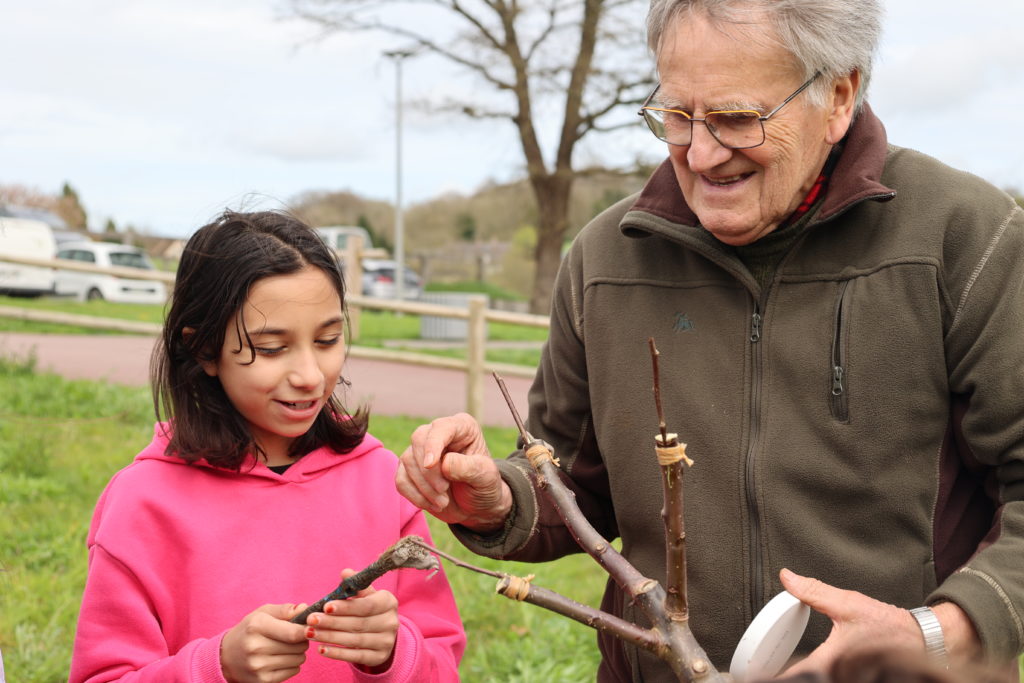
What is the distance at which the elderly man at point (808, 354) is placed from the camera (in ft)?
6.29

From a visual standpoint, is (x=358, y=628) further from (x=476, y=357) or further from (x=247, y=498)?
(x=476, y=357)

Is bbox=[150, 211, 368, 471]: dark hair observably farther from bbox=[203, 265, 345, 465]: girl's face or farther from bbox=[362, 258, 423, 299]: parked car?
bbox=[362, 258, 423, 299]: parked car

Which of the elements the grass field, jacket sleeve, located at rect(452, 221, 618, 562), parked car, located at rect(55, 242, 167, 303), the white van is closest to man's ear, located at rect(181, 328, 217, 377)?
jacket sleeve, located at rect(452, 221, 618, 562)

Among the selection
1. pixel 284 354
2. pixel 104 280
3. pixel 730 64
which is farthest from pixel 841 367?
pixel 104 280

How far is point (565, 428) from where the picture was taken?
92.1 inches

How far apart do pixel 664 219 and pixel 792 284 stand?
0.28 metres

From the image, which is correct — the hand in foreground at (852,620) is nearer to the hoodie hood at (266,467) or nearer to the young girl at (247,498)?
the young girl at (247,498)

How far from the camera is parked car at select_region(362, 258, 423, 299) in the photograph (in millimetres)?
29500

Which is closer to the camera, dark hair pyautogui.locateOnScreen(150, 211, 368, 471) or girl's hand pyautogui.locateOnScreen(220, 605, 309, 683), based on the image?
girl's hand pyautogui.locateOnScreen(220, 605, 309, 683)

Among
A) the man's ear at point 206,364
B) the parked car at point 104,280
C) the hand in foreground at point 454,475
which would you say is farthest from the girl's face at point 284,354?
the parked car at point 104,280

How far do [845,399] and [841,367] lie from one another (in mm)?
59

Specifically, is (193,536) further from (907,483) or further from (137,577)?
(907,483)

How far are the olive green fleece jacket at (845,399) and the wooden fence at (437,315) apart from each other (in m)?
6.77

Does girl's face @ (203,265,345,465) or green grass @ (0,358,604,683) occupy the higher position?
girl's face @ (203,265,345,465)
